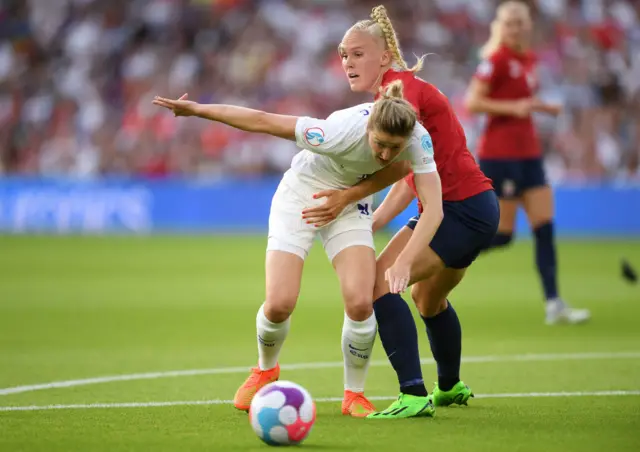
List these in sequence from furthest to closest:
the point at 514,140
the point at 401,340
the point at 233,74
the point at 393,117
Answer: the point at 233,74 < the point at 514,140 < the point at 401,340 < the point at 393,117

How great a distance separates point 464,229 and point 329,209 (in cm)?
73

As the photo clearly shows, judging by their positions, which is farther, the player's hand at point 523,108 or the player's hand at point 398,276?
the player's hand at point 523,108

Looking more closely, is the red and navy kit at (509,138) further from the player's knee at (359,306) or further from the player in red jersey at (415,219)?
the player's knee at (359,306)

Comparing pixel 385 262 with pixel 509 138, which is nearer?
Result: pixel 385 262

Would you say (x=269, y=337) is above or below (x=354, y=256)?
below

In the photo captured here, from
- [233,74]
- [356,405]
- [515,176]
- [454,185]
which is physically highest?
[233,74]

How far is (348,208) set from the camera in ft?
20.3

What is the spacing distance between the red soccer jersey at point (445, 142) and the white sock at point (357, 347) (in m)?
0.82

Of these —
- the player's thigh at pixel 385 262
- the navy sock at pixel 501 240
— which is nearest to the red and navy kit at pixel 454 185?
the player's thigh at pixel 385 262

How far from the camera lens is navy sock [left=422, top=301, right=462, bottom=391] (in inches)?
251

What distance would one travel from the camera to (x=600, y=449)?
495cm

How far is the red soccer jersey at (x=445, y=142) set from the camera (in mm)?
6109

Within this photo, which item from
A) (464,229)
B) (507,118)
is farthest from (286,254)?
(507,118)

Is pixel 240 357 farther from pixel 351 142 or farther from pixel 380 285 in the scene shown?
pixel 351 142
